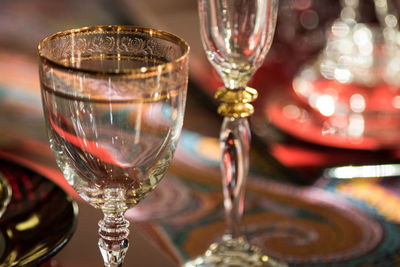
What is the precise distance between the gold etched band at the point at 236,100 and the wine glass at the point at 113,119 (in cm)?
16

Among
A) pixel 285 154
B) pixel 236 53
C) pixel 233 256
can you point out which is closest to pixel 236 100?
pixel 236 53

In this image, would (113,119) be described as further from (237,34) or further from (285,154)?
(285,154)

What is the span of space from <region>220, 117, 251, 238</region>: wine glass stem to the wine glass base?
0.02 m

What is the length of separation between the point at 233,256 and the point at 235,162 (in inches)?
3.8

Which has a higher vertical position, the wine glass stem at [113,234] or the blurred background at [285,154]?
the wine glass stem at [113,234]

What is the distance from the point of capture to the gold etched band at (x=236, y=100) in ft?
1.99

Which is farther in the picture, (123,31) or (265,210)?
(265,210)

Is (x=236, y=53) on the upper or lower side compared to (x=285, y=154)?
upper

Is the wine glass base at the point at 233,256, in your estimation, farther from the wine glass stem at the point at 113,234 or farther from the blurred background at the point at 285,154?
the wine glass stem at the point at 113,234

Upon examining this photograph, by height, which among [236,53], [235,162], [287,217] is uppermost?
[236,53]

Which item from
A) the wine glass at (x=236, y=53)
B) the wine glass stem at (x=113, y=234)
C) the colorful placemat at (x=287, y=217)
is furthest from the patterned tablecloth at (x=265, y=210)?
the wine glass stem at (x=113, y=234)

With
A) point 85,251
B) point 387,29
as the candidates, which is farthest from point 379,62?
point 85,251

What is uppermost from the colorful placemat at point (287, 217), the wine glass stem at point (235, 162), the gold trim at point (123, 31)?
the gold trim at point (123, 31)

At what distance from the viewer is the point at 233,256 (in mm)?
668
